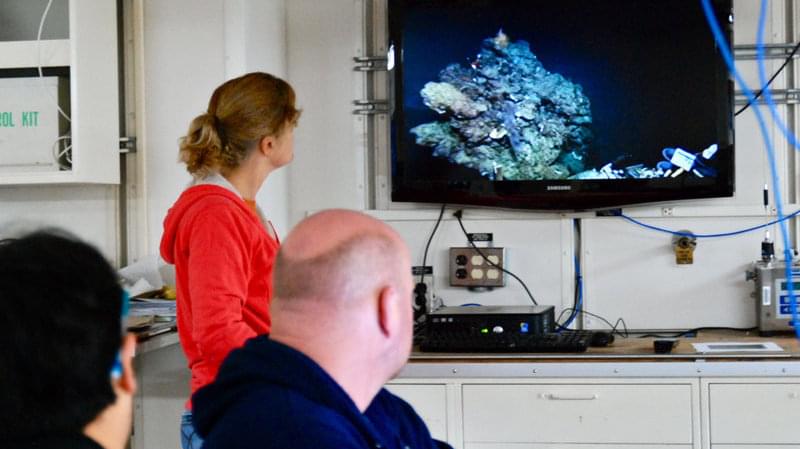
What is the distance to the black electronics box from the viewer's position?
333cm

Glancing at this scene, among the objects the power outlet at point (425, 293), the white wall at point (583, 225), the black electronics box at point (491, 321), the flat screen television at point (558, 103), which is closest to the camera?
the black electronics box at point (491, 321)

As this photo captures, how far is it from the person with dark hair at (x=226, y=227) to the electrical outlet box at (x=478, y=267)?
54.1 inches

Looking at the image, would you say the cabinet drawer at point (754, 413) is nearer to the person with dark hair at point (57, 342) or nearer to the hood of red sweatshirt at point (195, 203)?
the hood of red sweatshirt at point (195, 203)

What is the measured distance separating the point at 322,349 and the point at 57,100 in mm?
2255

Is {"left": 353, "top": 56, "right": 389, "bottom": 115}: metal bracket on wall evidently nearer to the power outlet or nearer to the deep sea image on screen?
the deep sea image on screen

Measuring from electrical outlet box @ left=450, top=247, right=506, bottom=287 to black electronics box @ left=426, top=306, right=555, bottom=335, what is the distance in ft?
0.98

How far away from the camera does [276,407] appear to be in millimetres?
1344

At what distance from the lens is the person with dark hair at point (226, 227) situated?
7.15 ft

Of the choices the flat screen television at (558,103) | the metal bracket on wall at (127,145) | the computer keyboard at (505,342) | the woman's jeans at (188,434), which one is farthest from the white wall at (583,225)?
the woman's jeans at (188,434)

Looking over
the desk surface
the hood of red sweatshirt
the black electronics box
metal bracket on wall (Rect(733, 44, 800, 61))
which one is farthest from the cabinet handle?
metal bracket on wall (Rect(733, 44, 800, 61))

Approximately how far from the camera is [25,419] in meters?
0.94

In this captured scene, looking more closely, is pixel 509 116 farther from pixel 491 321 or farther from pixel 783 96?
pixel 783 96

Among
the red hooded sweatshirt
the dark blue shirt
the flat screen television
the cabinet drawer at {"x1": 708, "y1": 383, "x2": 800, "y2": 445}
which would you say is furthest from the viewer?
the flat screen television

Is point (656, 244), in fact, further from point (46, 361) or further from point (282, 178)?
point (46, 361)
